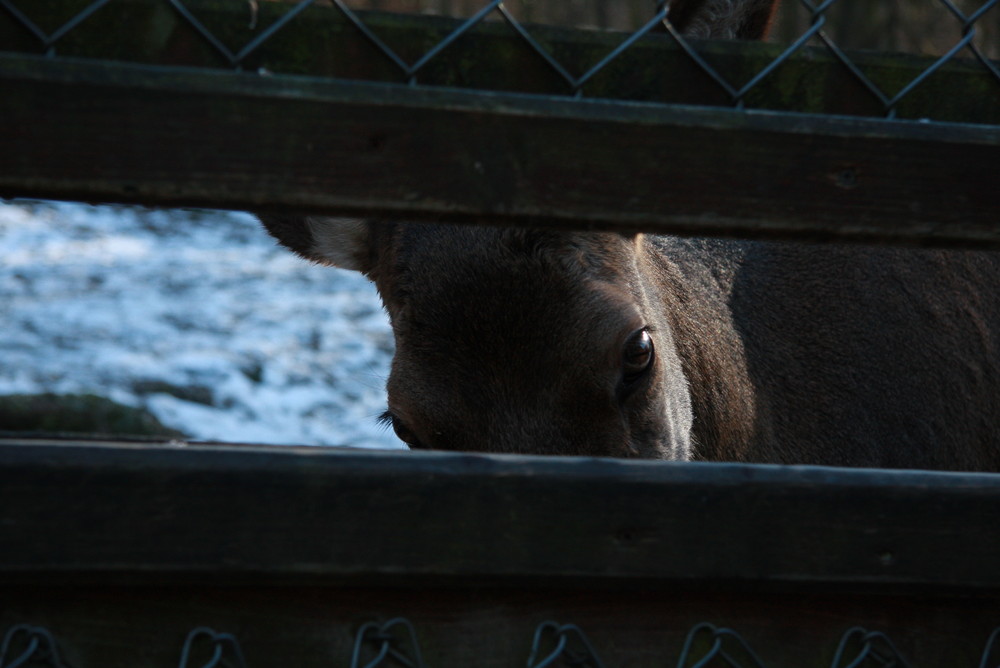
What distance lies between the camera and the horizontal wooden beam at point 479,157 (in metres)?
1.78

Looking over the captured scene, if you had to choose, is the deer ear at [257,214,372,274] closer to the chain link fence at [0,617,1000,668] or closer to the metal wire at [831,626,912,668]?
the chain link fence at [0,617,1000,668]

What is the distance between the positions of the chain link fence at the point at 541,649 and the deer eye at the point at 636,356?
1550 mm

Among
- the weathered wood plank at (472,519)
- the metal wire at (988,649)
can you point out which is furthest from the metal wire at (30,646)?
the metal wire at (988,649)

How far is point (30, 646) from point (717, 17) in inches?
104

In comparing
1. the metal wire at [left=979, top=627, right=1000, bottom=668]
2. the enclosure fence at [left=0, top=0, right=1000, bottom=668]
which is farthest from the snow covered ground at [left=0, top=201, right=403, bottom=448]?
the metal wire at [left=979, top=627, right=1000, bottom=668]

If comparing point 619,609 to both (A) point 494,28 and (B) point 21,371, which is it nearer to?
(A) point 494,28

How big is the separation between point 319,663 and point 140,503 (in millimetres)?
418

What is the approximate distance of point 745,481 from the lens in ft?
6.50

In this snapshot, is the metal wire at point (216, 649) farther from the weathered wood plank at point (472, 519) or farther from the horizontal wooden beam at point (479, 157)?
the horizontal wooden beam at point (479, 157)

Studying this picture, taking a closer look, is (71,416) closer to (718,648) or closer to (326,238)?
(326,238)

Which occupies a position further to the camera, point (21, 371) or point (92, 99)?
point (21, 371)

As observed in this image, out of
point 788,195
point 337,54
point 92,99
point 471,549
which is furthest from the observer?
point 337,54

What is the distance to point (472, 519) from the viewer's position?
189cm

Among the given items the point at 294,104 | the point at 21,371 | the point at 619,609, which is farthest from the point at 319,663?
the point at 21,371
